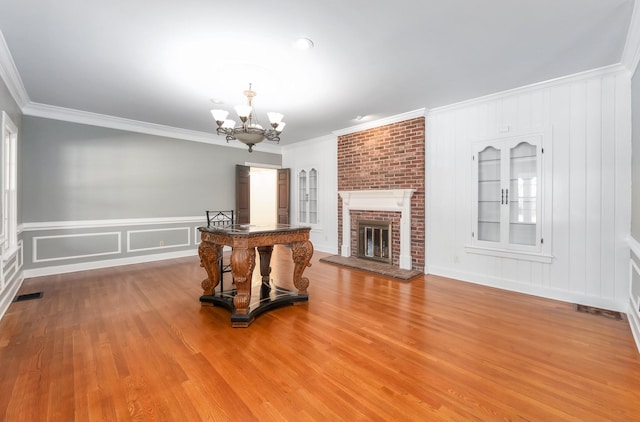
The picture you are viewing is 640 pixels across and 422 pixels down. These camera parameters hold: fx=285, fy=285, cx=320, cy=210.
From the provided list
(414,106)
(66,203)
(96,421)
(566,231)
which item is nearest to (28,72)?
(66,203)

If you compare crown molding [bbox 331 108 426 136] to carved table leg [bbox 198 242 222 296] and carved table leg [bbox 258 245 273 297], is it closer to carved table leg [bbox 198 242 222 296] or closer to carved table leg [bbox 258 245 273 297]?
carved table leg [bbox 258 245 273 297]

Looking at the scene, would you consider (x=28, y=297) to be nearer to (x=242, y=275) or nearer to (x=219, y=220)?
(x=219, y=220)

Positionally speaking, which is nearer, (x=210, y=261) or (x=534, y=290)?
(x=210, y=261)

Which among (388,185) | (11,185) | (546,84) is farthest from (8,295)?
(546,84)

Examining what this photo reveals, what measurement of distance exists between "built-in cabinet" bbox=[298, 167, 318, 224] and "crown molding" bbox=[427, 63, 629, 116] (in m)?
3.24

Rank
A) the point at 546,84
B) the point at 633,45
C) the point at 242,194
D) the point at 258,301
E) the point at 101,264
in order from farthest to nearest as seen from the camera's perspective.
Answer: the point at 242,194
the point at 101,264
the point at 546,84
the point at 258,301
the point at 633,45

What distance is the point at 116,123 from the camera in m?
5.04

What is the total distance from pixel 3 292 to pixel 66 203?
1.94 meters

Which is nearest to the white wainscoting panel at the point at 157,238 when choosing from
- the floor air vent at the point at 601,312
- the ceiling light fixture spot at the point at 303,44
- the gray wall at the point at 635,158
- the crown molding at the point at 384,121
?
the crown molding at the point at 384,121

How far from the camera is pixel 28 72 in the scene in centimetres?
324

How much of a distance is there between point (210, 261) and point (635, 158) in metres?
4.51

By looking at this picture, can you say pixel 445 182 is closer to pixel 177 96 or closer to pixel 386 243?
pixel 386 243

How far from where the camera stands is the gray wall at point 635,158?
263cm

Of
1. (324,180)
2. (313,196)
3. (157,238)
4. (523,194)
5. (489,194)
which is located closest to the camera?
(523,194)
